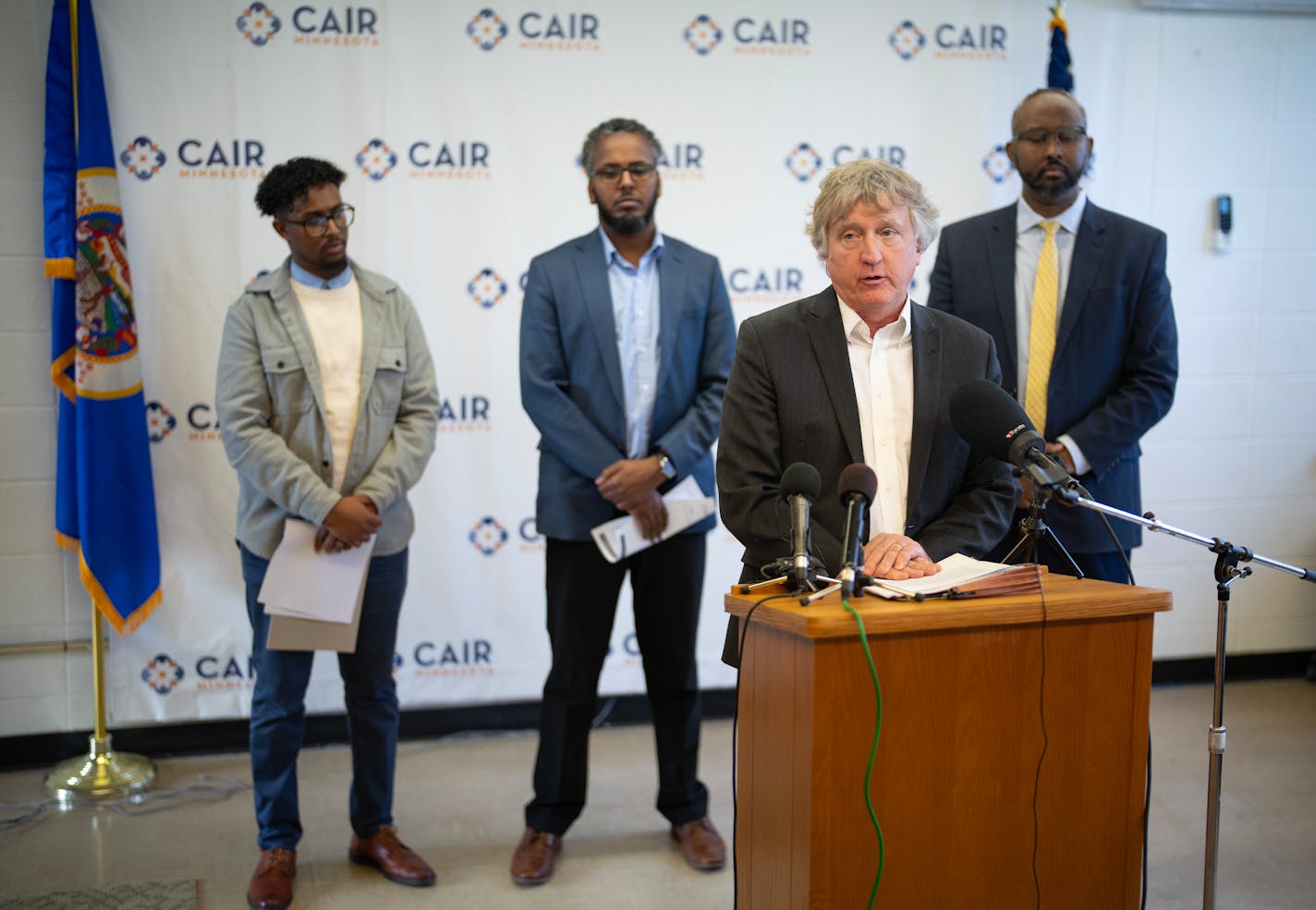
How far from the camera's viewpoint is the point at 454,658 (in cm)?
454

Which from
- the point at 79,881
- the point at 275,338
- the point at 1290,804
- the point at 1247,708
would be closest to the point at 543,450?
the point at 275,338

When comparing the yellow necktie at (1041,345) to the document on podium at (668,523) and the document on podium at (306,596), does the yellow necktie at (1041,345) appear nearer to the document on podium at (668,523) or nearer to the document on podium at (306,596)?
the document on podium at (668,523)

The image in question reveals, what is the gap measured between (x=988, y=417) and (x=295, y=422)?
1.94m

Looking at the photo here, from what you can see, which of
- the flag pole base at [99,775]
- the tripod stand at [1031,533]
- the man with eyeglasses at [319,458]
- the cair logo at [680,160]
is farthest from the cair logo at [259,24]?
the tripod stand at [1031,533]

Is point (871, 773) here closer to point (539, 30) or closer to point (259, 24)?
point (539, 30)

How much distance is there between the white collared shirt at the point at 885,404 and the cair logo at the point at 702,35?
2.52m

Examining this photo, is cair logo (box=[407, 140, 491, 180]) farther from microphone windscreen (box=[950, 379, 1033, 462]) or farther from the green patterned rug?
microphone windscreen (box=[950, 379, 1033, 462])

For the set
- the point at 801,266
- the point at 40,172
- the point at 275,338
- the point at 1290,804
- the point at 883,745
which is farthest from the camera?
the point at 801,266

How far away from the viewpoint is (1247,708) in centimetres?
482

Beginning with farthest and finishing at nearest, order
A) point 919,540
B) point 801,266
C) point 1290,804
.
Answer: point 801,266
point 1290,804
point 919,540

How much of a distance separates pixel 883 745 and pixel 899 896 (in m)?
0.23

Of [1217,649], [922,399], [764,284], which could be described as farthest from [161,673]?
[1217,649]

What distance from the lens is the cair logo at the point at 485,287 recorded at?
4.43 metres

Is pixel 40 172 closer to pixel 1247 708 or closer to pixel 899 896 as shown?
pixel 899 896
